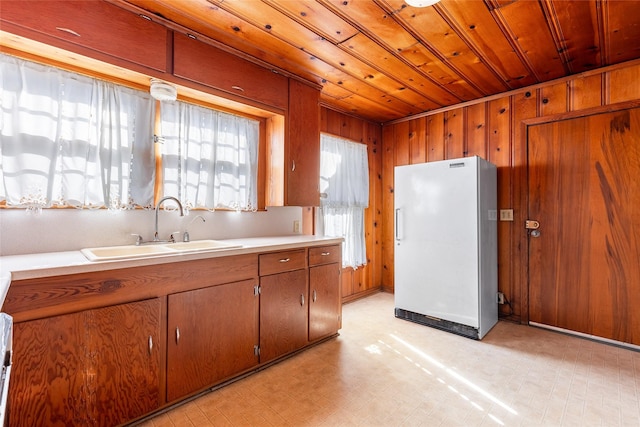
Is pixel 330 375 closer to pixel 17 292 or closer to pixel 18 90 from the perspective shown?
pixel 17 292

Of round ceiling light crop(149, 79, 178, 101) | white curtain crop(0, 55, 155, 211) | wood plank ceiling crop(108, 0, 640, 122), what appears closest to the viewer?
white curtain crop(0, 55, 155, 211)

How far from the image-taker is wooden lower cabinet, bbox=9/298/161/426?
1.31 meters

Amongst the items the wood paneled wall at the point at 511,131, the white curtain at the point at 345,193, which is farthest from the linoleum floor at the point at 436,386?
the white curtain at the point at 345,193

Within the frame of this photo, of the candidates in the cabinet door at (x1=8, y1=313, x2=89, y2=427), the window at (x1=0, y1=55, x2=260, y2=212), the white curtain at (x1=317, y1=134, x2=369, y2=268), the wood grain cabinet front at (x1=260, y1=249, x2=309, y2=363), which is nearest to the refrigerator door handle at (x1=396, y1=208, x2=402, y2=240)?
the white curtain at (x1=317, y1=134, x2=369, y2=268)

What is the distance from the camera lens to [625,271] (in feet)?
8.23

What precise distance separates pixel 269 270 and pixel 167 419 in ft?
3.31

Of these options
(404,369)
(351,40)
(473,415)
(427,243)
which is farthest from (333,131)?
(473,415)

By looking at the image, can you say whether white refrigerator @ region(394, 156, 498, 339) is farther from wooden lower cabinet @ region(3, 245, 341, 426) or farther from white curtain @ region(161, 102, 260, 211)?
white curtain @ region(161, 102, 260, 211)

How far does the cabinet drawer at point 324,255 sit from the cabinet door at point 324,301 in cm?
4

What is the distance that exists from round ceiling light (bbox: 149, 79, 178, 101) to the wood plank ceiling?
1.26ft

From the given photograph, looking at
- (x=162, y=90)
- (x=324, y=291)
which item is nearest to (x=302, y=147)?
(x=162, y=90)

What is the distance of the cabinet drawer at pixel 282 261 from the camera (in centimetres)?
216

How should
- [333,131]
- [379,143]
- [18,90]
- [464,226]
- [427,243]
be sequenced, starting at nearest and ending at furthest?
[18,90], [464,226], [427,243], [333,131], [379,143]

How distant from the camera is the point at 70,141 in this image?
1802 millimetres
